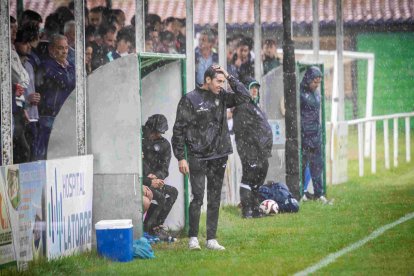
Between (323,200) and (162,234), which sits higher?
(323,200)

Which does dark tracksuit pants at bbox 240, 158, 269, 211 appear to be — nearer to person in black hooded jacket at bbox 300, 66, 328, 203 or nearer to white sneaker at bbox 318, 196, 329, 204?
white sneaker at bbox 318, 196, 329, 204

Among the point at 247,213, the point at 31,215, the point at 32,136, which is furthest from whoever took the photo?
the point at 247,213

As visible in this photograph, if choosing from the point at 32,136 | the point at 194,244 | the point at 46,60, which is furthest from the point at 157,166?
the point at 46,60

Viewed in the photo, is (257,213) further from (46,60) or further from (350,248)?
(46,60)

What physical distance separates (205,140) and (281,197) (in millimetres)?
4095

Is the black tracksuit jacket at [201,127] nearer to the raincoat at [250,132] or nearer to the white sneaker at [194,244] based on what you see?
the white sneaker at [194,244]

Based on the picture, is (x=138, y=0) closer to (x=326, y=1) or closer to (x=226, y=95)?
(x=226, y=95)

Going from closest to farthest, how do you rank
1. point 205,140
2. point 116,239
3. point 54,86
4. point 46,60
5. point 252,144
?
point 116,239 < point 205,140 < point 46,60 < point 54,86 < point 252,144

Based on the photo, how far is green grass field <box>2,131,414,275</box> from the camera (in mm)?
11773

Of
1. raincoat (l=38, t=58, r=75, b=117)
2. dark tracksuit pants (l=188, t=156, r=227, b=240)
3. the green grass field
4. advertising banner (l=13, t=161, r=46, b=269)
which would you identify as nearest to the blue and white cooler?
the green grass field

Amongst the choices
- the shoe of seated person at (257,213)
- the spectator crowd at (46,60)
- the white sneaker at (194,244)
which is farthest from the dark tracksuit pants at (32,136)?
the shoe of seated person at (257,213)

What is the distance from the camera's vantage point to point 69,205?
12805 millimetres

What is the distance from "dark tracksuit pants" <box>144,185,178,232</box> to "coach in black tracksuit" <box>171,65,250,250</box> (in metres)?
0.80

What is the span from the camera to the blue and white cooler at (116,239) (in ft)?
41.0
